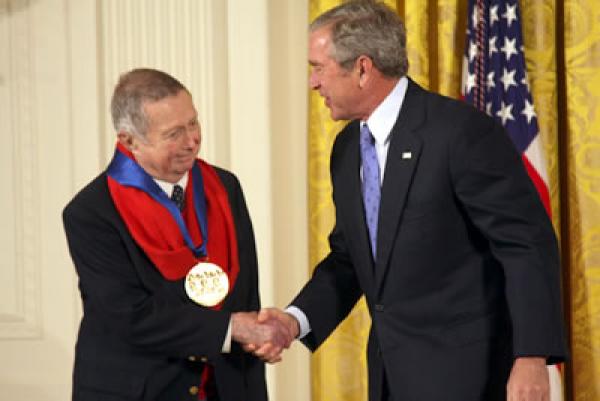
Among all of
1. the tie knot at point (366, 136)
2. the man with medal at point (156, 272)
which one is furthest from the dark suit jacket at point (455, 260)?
the man with medal at point (156, 272)

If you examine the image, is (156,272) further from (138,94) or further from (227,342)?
(138,94)

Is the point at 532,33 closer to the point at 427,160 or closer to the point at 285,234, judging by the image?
the point at 285,234

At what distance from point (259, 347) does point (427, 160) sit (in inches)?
28.6

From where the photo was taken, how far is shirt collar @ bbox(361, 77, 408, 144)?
9.66 ft

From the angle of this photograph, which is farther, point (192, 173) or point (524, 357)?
point (192, 173)

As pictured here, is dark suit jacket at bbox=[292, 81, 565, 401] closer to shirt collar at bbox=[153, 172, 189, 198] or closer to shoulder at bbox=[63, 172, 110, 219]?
shirt collar at bbox=[153, 172, 189, 198]

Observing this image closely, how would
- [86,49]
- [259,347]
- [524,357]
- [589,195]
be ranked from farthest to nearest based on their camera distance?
[86,49] → [589,195] → [259,347] → [524,357]

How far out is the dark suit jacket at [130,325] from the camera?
279 cm

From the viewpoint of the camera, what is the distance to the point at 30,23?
15.9 ft

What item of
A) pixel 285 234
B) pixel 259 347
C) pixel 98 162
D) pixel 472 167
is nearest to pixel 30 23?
pixel 98 162

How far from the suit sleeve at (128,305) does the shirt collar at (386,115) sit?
26.9 inches

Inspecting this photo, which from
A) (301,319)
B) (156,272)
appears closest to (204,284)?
(156,272)

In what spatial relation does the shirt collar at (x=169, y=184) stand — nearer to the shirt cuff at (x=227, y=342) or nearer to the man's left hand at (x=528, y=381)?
the shirt cuff at (x=227, y=342)

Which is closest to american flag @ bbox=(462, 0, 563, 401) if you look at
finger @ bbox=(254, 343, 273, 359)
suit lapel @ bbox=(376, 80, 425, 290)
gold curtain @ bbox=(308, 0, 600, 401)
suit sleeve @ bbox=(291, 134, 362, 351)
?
gold curtain @ bbox=(308, 0, 600, 401)
